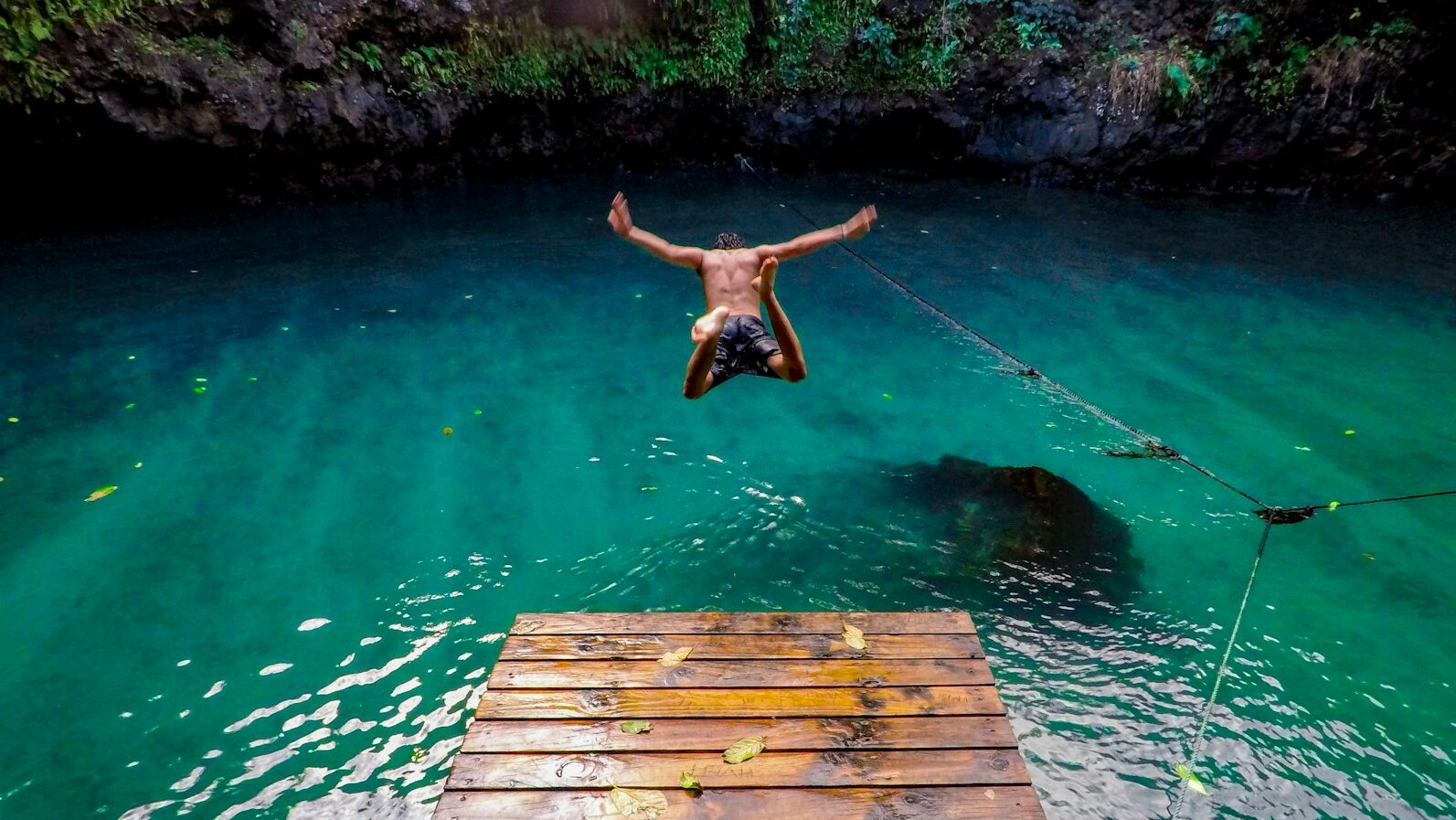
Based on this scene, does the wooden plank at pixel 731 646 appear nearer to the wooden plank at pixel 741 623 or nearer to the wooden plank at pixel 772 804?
the wooden plank at pixel 741 623

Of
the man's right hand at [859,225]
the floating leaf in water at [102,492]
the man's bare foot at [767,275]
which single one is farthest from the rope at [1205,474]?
the floating leaf in water at [102,492]

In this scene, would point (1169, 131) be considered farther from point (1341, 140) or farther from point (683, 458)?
point (683, 458)

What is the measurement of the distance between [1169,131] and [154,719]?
1514cm

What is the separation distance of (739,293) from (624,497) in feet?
4.95

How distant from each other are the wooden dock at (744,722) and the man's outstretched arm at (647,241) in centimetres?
209

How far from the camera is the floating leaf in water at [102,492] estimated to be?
447cm

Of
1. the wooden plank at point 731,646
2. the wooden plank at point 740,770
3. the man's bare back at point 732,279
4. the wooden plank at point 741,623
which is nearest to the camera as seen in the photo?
the wooden plank at point 740,770

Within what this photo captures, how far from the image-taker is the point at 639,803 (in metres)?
2.26

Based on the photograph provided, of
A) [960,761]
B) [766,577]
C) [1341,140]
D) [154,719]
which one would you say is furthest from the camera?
[1341,140]

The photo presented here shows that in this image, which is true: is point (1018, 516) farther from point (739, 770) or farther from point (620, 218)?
point (620, 218)

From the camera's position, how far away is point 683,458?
5.17 metres

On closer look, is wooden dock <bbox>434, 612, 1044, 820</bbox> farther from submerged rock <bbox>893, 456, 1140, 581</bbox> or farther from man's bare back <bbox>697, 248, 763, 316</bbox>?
man's bare back <bbox>697, 248, 763, 316</bbox>

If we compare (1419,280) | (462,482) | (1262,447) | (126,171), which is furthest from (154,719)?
(1419,280)

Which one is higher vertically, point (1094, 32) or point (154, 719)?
point (1094, 32)
